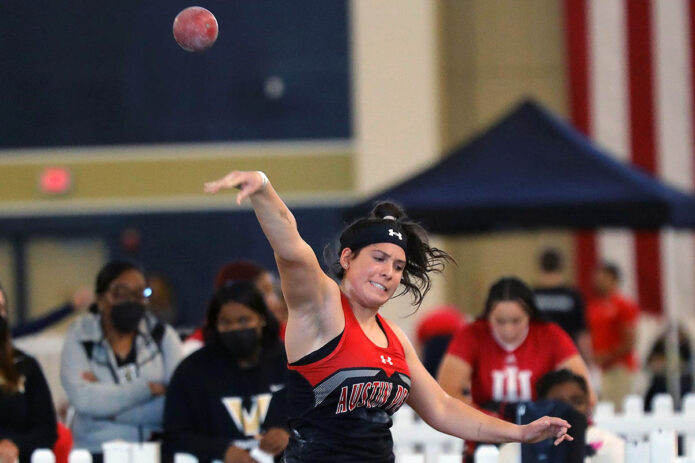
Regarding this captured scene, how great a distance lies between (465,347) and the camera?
5840 millimetres

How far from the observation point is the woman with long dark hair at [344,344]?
3506mm

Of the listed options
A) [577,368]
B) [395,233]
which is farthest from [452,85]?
[395,233]

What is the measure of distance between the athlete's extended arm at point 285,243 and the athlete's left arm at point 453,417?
583 millimetres

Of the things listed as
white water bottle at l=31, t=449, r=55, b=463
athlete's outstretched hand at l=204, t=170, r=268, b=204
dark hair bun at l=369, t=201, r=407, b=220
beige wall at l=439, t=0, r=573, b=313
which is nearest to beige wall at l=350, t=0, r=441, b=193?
beige wall at l=439, t=0, r=573, b=313

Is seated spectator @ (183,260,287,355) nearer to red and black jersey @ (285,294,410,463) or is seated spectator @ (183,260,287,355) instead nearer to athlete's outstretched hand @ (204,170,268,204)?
red and black jersey @ (285,294,410,463)

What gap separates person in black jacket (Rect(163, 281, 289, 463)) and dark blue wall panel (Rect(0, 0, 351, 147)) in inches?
346

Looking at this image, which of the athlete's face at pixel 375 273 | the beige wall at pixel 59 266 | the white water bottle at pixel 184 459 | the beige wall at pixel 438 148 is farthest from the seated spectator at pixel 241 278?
the beige wall at pixel 59 266

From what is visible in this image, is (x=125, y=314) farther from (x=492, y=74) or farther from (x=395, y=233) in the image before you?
(x=492, y=74)

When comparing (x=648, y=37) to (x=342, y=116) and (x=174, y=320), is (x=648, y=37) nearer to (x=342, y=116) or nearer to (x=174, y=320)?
(x=342, y=116)

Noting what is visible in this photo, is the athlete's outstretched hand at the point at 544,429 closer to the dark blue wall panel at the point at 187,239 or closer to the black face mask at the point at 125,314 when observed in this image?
the black face mask at the point at 125,314

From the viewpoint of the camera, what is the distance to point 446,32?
1430 centimetres

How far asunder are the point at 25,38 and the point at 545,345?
10.2 metres

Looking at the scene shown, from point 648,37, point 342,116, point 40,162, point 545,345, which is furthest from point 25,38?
point 545,345

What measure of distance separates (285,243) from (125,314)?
2.68 m
